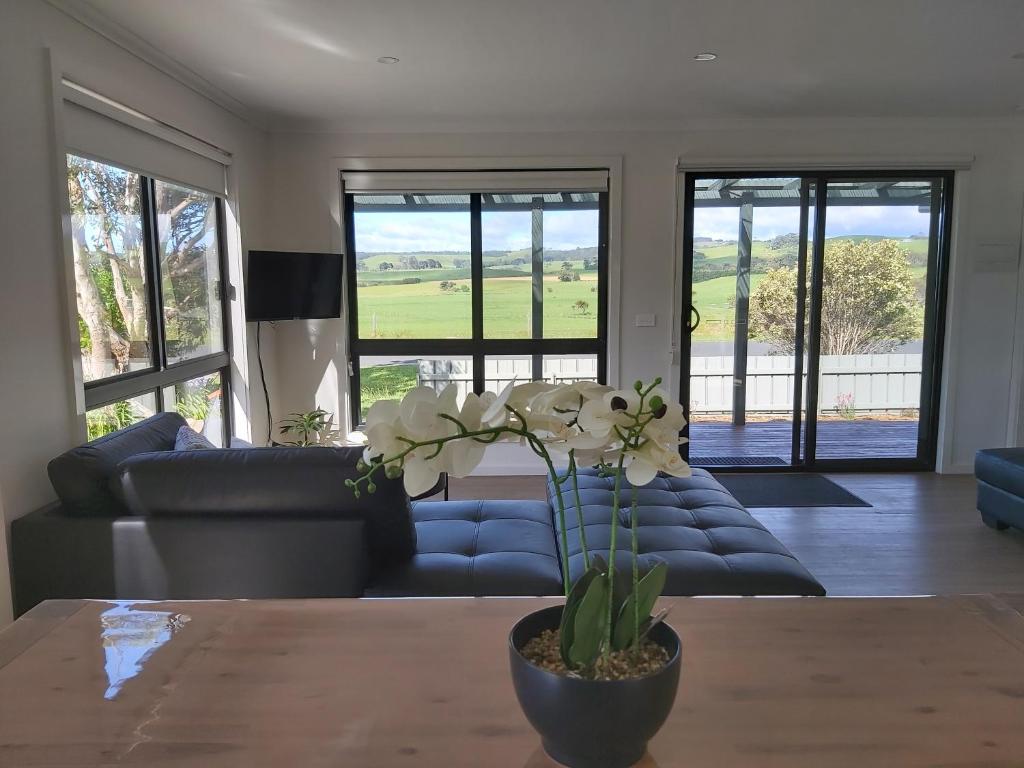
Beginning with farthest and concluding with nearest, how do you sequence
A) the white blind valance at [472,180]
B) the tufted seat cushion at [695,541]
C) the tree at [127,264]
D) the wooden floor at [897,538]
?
the white blind valance at [472,180], the wooden floor at [897,538], the tree at [127,264], the tufted seat cushion at [695,541]

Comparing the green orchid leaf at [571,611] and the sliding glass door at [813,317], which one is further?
the sliding glass door at [813,317]

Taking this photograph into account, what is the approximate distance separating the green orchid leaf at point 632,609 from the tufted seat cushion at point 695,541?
41.9 inches

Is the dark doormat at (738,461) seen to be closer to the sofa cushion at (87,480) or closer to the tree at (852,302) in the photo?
the tree at (852,302)

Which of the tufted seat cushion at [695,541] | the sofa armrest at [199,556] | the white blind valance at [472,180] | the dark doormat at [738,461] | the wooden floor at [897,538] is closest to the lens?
the sofa armrest at [199,556]

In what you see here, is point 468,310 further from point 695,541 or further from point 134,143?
point 695,541

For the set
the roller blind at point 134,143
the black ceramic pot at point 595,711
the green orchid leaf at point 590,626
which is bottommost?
the black ceramic pot at point 595,711

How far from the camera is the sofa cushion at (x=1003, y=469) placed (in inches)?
147

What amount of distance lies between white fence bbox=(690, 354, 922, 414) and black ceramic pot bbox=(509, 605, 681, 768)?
4.71 meters

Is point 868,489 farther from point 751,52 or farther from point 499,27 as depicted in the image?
point 499,27

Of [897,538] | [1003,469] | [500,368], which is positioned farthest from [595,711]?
[500,368]

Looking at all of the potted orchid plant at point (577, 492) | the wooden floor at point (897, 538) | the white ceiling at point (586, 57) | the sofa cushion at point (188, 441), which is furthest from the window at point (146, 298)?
the potted orchid plant at point (577, 492)

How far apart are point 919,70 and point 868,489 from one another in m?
2.56

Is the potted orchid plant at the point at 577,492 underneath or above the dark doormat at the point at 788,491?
above

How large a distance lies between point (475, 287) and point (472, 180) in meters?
0.74
